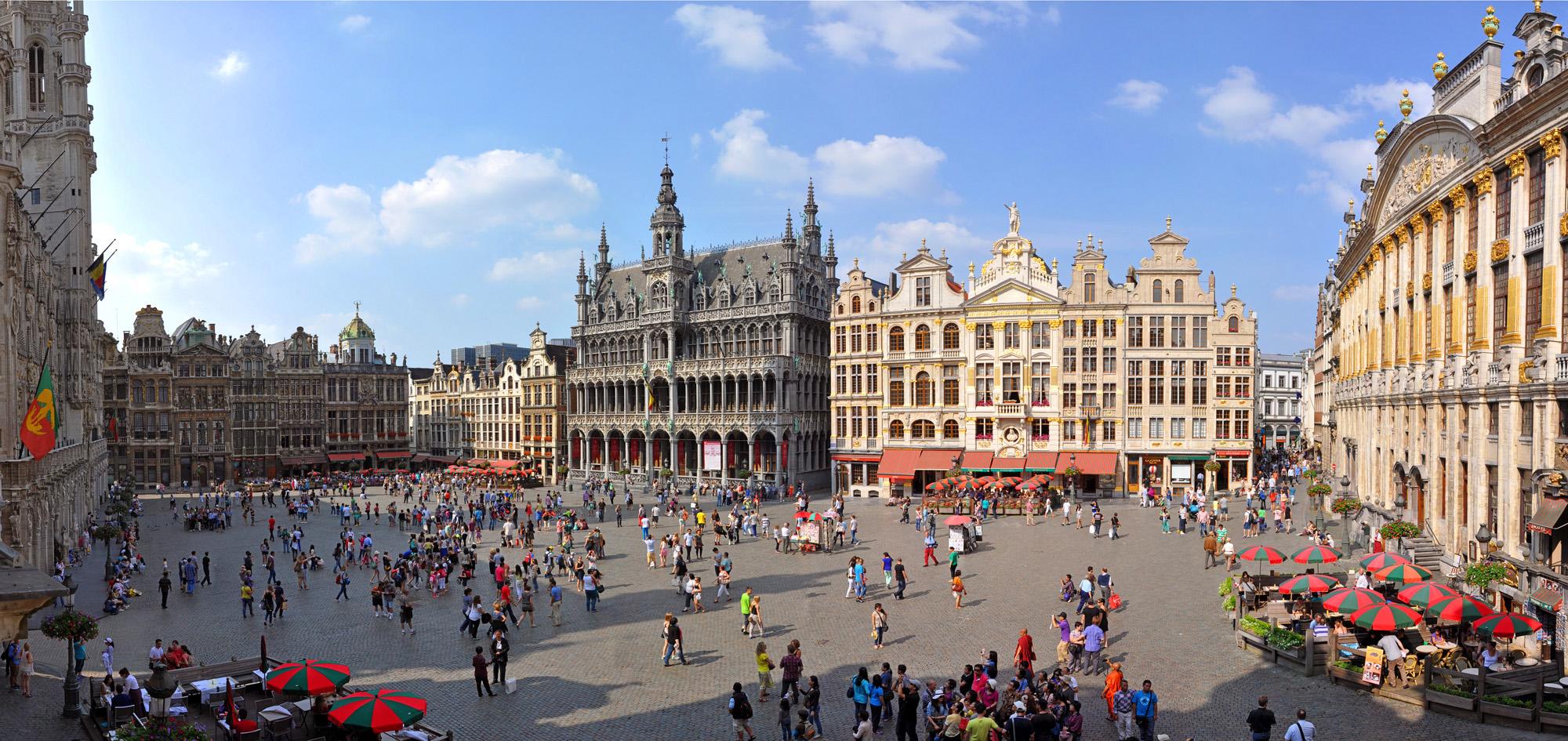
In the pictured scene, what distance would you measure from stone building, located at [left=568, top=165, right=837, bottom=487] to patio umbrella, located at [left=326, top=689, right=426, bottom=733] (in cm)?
4989

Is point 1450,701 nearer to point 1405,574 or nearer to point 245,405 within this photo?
point 1405,574

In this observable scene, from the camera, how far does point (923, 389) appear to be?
60.0m

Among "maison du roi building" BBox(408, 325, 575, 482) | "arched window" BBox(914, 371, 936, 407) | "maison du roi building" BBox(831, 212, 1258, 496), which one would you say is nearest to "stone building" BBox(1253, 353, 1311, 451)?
"maison du roi building" BBox(831, 212, 1258, 496)

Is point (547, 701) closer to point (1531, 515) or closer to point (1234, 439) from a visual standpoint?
point (1531, 515)

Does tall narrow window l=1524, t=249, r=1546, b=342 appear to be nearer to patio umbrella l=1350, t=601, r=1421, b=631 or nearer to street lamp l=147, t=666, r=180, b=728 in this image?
patio umbrella l=1350, t=601, r=1421, b=631

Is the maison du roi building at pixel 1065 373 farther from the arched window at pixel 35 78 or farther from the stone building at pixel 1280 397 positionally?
the stone building at pixel 1280 397

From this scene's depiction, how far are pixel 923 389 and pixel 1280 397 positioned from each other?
3387 inches

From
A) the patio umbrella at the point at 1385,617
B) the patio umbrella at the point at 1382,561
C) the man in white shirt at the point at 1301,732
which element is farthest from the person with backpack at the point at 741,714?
the patio umbrella at the point at 1382,561

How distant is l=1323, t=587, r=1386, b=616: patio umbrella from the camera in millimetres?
19391

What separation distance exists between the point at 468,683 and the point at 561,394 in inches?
2514

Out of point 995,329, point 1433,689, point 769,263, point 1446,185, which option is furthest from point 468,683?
point 769,263

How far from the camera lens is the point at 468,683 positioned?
68.5 ft

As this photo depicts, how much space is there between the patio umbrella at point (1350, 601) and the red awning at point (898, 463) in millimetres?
37915

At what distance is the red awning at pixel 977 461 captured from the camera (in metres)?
56.5
